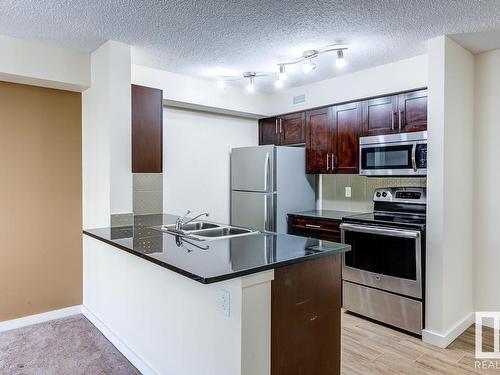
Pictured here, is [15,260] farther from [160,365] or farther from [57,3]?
[57,3]

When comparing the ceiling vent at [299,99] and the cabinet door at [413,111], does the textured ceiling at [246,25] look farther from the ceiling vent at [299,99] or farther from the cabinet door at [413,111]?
the ceiling vent at [299,99]

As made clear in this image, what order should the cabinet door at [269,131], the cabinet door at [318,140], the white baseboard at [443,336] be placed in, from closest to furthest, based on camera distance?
the white baseboard at [443,336] < the cabinet door at [318,140] < the cabinet door at [269,131]

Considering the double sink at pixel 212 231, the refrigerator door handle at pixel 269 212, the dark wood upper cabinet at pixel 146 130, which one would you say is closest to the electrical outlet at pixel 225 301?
the double sink at pixel 212 231

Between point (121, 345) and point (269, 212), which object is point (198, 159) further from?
point (121, 345)

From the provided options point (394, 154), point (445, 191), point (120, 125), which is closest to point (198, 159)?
point (120, 125)

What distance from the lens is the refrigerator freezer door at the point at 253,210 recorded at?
4.00 meters

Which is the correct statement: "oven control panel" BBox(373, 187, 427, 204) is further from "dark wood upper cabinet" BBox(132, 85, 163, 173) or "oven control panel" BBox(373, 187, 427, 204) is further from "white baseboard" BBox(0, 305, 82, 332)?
"white baseboard" BBox(0, 305, 82, 332)

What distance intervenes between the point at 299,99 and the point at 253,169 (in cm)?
107

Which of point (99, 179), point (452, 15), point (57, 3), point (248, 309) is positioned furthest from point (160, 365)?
point (452, 15)

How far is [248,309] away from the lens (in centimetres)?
165

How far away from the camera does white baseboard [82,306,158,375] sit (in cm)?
→ 235

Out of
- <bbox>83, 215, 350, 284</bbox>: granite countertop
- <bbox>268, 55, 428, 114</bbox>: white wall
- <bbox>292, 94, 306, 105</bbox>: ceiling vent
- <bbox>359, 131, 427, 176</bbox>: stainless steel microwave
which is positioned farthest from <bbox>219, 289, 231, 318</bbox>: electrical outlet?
<bbox>292, 94, 306, 105</bbox>: ceiling vent

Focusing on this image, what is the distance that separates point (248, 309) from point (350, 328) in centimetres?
187

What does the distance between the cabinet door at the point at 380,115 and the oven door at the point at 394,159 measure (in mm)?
195
